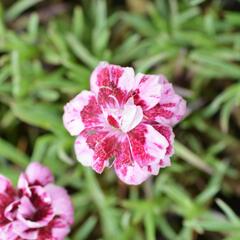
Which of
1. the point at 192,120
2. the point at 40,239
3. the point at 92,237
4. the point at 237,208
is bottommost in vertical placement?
the point at 237,208

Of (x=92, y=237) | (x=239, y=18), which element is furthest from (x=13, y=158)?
(x=239, y=18)

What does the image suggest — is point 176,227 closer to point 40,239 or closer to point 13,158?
point 13,158

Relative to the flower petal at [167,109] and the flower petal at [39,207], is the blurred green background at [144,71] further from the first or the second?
the flower petal at [167,109]

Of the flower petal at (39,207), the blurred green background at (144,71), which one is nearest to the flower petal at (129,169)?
the flower petal at (39,207)

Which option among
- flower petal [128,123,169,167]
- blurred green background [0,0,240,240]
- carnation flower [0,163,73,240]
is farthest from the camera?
blurred green background [0,0,240,240]

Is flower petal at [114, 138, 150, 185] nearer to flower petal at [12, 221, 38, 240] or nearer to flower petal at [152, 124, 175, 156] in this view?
flower petal at [152, 124, 175, 156]

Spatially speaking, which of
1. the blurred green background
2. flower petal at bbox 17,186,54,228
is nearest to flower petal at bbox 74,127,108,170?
flower petal at bbox 17,186,54,228
